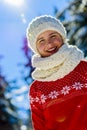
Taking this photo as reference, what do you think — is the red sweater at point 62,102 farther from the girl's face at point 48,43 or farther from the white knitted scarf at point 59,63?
the girl's face at point 48,43

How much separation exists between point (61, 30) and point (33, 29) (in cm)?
23

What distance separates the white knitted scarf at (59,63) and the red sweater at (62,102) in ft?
0.14

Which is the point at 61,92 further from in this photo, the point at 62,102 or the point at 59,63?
the point at 59,63

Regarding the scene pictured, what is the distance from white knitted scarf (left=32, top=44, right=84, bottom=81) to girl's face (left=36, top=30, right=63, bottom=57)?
70 millimetres

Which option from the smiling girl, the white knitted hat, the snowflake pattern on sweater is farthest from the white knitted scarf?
the white knitted hat

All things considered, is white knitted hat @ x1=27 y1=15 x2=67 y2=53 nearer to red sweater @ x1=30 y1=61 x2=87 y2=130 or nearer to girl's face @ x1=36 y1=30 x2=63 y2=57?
girl's face @ x1=36 y1=30 x2=63 y2=57

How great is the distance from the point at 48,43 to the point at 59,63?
0.69 ft

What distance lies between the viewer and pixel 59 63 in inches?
162

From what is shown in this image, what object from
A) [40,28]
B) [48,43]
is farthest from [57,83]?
[40,28]

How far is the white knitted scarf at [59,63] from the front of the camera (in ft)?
13.4

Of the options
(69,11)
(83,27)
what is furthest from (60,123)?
(83,27)

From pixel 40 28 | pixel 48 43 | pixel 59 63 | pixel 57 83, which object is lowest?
pixel 57 83

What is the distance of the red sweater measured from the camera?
3.97 m

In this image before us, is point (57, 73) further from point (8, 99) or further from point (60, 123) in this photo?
point (8, 99)
